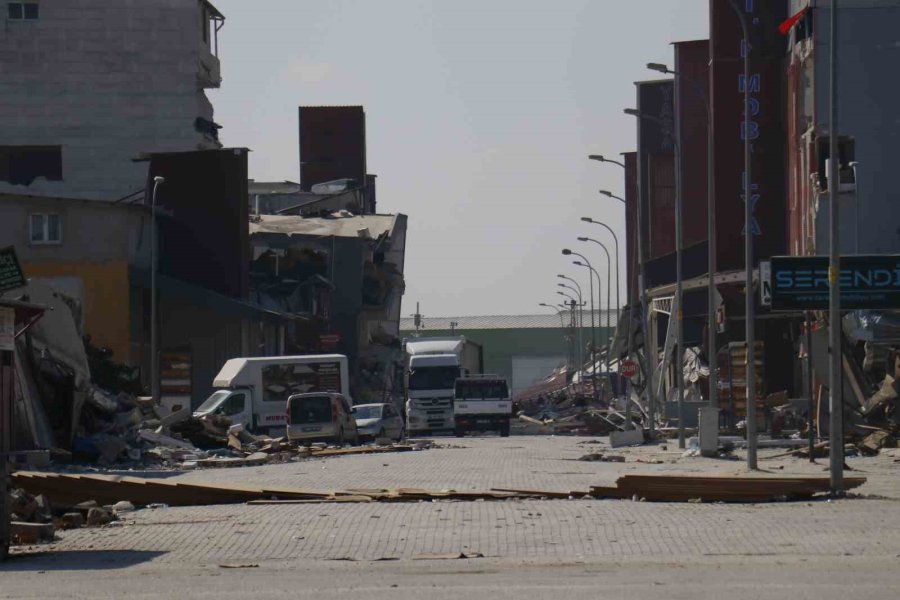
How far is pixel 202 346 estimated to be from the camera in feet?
217

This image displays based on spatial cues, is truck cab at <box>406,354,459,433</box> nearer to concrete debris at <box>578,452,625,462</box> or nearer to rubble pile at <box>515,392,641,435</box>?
rubble pile at <box>515,392,641,435</box>

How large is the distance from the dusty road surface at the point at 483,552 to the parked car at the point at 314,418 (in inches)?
828

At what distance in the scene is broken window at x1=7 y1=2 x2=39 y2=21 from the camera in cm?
7319

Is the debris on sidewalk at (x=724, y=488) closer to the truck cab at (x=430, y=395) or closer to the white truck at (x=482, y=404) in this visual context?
the white truck at (x=482, y=404)

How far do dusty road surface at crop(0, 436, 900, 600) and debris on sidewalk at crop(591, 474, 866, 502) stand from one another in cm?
45

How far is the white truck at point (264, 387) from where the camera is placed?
48.7 m

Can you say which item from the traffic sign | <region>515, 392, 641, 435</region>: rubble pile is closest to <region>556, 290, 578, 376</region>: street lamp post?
<region>515, 392, 641, 435</region>: rubble pile

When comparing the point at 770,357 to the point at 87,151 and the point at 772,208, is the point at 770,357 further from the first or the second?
the point at 87,151

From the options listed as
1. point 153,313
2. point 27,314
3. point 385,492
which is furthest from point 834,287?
point 153,313

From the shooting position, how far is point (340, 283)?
86062mm

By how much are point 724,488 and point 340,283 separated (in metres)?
65.7

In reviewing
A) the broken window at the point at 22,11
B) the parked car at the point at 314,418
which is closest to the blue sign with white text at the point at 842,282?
the parked car at the point at 314,418

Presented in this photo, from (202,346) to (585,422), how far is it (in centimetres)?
1552

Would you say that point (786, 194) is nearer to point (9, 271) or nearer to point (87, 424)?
point (87, 424)
